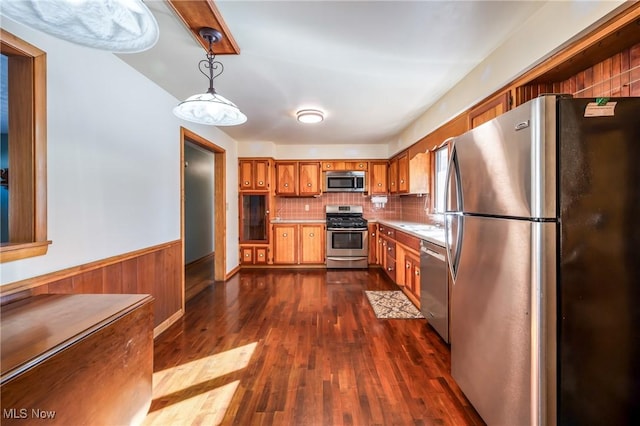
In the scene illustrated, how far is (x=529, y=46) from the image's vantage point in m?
1.67

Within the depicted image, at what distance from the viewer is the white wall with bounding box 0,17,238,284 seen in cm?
156

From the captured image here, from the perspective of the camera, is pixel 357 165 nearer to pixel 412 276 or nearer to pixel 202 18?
pixel 412 276

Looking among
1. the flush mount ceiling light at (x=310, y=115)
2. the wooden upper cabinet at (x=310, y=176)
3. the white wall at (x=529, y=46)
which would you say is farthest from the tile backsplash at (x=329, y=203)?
the white wall at (x=529, y=46)

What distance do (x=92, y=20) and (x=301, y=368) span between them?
2.24 metres

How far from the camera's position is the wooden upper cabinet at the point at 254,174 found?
5.02m

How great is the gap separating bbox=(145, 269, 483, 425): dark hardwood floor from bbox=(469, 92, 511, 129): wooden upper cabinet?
199 centimetres

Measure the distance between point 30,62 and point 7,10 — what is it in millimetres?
997

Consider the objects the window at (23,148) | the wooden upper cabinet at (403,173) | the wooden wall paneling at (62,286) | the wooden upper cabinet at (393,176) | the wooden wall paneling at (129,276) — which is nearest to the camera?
the window at (23,148)

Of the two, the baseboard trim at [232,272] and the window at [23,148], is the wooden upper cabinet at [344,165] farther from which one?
the window at [23,148]

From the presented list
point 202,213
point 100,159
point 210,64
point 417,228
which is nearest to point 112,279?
point 100,159

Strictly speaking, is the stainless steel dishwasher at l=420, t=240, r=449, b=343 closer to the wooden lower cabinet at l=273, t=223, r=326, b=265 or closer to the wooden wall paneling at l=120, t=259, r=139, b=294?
the wooden lower cabinet at l=273, t=223, r=326, b=265

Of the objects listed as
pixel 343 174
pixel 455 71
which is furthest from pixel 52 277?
pixel 343 174

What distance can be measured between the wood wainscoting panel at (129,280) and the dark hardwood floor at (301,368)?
1.04 ft

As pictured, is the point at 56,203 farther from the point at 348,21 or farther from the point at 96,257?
Result: the point at 348,21
